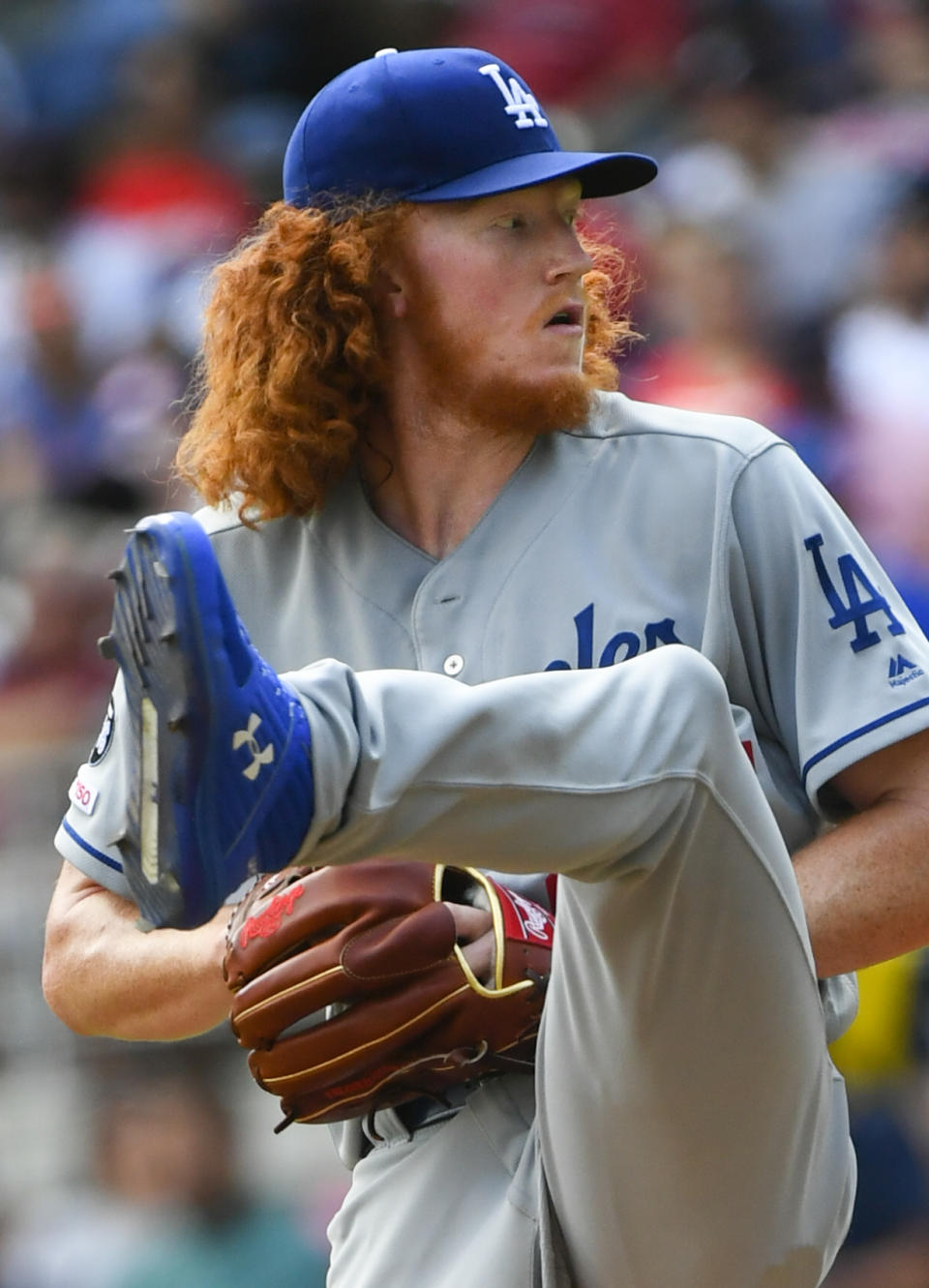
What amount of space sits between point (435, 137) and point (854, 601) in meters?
0.66

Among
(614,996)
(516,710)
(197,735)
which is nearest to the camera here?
(197,735)

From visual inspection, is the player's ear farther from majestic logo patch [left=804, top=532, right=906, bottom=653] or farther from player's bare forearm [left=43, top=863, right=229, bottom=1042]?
player's bare forearm [left=43, top=863, right=229, bottom=1042]

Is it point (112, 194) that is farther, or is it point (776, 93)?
point (112, 194)

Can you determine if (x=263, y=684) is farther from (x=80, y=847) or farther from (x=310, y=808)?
(x=80, y=847)

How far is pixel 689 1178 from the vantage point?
1.75m

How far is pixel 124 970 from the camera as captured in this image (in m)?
2.12

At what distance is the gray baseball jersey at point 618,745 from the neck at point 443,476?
0.03 metres

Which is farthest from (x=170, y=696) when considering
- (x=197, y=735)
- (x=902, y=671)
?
(x=902, y=671)

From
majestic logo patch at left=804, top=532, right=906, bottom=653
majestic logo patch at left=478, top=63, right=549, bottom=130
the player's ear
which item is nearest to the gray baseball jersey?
majestic logo patch at left=804, top=532, right=906, bottom=653

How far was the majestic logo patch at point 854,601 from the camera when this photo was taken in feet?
6.50

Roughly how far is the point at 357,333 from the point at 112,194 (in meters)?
3.37

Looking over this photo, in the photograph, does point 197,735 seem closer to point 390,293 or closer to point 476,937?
point 476,937

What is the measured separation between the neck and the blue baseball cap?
0.25m

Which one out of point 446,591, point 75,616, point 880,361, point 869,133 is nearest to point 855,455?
point 880,361
